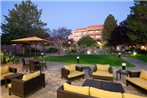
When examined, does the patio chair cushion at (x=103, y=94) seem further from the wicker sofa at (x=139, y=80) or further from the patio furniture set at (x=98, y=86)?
the wicker sofa at (x=139, y=80)

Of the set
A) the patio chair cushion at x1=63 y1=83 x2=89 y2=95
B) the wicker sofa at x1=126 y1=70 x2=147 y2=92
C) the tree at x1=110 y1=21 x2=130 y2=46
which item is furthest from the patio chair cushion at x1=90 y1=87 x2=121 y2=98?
the tree at x1=110 y1=21 x2=130 y2=46

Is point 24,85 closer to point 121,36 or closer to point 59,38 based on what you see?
point 59,38

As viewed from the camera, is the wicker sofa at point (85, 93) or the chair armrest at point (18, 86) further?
the chair armrest at point (18, 86)

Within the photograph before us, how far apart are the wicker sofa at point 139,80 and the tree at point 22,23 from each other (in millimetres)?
20073

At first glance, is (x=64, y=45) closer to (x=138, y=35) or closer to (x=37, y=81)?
(x=138, y=35)

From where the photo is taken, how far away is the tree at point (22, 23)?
24181 mm

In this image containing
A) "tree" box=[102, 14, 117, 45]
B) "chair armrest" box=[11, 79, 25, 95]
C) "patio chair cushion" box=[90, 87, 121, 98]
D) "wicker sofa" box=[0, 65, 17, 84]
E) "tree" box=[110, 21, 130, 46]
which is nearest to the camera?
"patio chair cushion" box=[90, 87, 121, 98]

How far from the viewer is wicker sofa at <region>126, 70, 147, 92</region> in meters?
6.03

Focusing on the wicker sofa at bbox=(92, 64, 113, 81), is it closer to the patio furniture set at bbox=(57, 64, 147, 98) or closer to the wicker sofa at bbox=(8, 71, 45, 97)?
the patio furniture set at bbox=(57, 64, 147, 98)

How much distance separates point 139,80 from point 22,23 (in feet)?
73.7

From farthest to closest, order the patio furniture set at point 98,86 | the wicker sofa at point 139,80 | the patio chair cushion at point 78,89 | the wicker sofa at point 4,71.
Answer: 1. the wicker sofa at point 4,71
2. the wicker sofa at point 139,80
3. the patio chair cushion at point 78,89
4. the patio furniture set at point 98,86

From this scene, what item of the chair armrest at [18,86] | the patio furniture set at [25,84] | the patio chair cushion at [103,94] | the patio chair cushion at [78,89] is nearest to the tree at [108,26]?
the patio furniture set at [25,84]

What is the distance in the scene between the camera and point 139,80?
22.0 ft

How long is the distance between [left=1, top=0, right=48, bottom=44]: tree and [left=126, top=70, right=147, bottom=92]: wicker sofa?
65.9 ft
